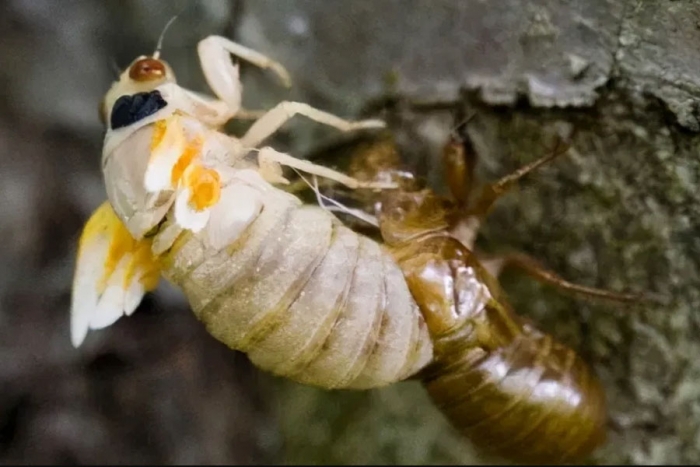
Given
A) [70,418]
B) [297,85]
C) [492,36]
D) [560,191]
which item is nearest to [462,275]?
[560,191]

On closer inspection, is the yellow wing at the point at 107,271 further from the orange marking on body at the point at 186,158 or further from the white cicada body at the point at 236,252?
the orange marking on body at the point at 186,158

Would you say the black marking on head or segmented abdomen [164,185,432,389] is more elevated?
the black marking on head

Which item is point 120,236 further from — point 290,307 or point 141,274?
point 290,307

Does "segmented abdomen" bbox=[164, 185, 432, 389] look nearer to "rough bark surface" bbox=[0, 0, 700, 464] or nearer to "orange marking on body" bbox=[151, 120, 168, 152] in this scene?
"orange marking on body" bbox=[151, 120, 168, 152]

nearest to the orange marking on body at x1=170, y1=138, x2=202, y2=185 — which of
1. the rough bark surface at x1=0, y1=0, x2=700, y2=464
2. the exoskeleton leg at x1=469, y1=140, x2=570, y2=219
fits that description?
the rough bark surface at x1=0, y1=0, x2=700, y2=464

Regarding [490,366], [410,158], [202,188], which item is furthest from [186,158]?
[490,366]

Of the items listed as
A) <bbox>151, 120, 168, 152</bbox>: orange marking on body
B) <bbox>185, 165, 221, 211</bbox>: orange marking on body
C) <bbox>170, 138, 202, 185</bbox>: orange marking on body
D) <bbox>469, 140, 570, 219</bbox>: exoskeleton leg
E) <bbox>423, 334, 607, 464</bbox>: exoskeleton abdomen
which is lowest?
<bbox>423, 334, 607, 464</bbox>: exoskeleton abdomen

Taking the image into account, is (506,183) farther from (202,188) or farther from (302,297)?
(202,188)

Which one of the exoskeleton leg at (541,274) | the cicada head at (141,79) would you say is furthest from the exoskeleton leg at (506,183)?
the cicada head at (141,79)
